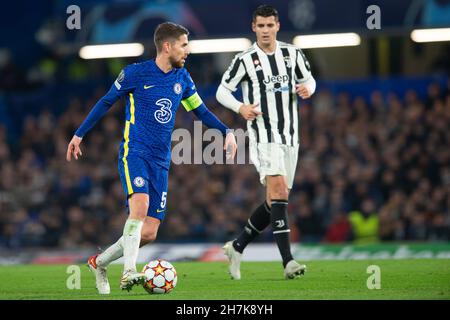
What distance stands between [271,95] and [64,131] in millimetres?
11403

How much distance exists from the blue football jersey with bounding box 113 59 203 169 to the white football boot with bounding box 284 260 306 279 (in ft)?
5.12

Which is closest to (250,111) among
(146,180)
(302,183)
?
(146,180)

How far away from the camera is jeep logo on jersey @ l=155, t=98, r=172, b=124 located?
27.1ft

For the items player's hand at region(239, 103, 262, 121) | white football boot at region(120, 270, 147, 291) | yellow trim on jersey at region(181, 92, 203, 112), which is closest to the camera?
white football boot at region(120, 270, 147, 291)

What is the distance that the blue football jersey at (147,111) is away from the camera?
8.20 meters

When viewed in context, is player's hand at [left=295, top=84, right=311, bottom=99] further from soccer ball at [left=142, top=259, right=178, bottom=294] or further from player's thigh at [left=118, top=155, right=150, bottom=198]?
soccer ball at [left=142, top=259, right=178, bottom=294]

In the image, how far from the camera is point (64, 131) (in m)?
20.1

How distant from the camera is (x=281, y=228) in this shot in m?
9.05

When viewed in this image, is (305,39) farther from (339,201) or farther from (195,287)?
(195,287)

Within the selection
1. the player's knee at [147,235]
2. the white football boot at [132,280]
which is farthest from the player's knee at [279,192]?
the white football boot at [132,280]

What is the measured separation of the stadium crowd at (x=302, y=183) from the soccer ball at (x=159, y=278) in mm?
8333

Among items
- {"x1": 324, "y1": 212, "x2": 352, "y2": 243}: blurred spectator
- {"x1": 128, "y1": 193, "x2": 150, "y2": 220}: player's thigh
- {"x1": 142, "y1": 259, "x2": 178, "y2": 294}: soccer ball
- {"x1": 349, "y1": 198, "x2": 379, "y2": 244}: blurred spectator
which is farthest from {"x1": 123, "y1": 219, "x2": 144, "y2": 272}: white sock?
{"x1": 349, "y1": 198, "x2": 379, "y2": 244}: blurred spectator

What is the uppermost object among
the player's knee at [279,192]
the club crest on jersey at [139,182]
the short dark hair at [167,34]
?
the short dark hair at [167,34]

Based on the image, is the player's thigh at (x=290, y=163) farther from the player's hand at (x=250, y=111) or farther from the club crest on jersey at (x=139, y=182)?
the club crest on jersey at (x=139, y=182)
